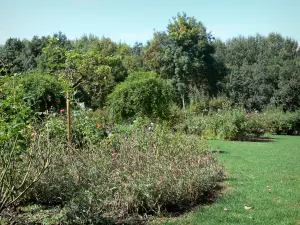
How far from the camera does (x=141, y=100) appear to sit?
37.3 ft

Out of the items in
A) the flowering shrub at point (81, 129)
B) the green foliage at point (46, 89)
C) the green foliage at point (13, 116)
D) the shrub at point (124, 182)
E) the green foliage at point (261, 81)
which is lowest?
the shrub at point (124, 182)

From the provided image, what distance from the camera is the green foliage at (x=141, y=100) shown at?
11.4 m

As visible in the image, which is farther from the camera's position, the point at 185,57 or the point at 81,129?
the point at 185,57

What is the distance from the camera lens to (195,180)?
5105mm

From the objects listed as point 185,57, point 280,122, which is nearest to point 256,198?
point 280,122

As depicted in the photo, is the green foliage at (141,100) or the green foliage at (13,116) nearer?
the green foliage at (13,116)

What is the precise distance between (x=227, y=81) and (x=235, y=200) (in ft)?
98.9

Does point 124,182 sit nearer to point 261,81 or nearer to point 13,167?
point 13,167

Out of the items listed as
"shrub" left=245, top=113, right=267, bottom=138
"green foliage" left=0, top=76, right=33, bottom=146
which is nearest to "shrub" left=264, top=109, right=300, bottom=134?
"shrub" left=245, top=113, right=267, bottom=138

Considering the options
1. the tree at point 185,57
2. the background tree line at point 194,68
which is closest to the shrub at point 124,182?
the background tree line at point 194,68

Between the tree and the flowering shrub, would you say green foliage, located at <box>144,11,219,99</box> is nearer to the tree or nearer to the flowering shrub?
the tree

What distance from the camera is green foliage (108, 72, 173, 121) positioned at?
1141cm

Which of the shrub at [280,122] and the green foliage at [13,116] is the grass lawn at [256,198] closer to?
the green foliage at [13,116]

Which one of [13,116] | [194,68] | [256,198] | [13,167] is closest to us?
[13,116]
